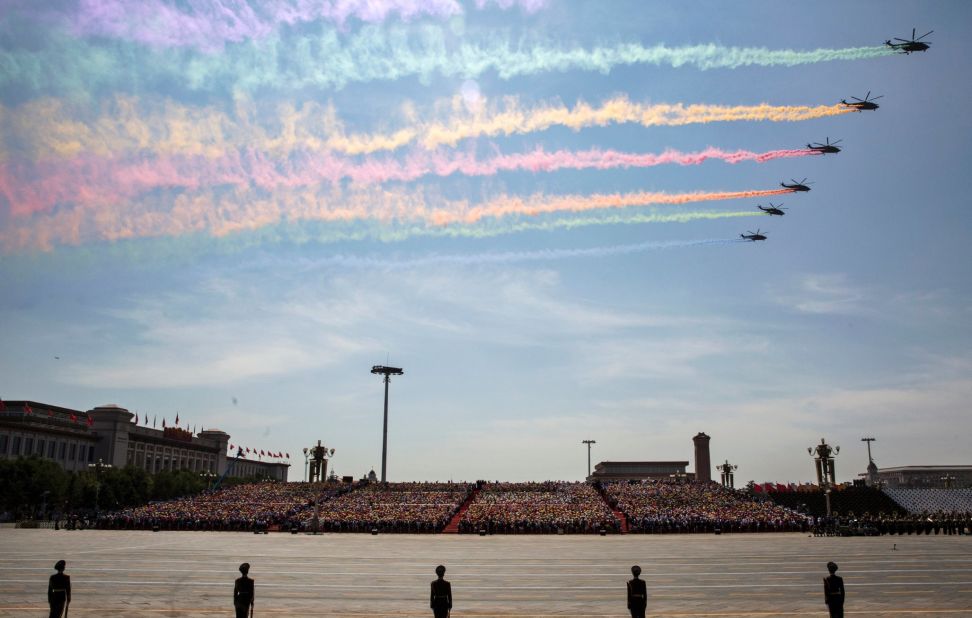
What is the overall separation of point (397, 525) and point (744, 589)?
141 feet

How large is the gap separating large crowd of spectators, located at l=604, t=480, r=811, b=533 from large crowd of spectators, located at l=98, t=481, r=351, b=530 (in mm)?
27808

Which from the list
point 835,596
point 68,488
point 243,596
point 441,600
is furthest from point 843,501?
point 68,488

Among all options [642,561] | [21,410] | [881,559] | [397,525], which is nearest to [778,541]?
[881,559]

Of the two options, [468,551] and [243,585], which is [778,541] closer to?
[468,551]

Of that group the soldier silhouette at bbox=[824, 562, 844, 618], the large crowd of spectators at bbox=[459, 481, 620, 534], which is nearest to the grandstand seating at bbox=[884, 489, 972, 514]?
the large crowd of spectators at bbox=[459, 481, 620, 534]

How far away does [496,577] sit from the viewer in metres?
27.5

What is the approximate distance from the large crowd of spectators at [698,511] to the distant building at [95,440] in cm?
7493

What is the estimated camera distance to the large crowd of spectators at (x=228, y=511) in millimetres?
65625

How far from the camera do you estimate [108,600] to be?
21188mm

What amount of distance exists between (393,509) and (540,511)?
1319cm

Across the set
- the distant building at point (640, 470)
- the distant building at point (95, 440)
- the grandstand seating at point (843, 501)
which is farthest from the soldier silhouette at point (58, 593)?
the distant building at point (640, 470)

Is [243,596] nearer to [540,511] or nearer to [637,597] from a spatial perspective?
[637,597]

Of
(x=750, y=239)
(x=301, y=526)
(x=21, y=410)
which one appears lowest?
(x=301, y=526)

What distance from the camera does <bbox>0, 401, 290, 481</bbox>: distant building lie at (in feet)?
333
